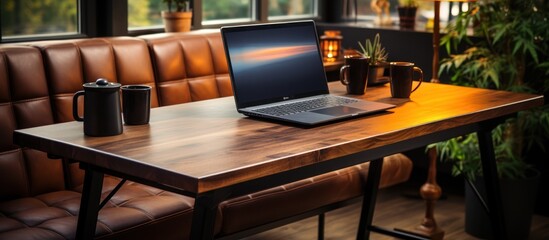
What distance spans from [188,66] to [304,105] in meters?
1.27

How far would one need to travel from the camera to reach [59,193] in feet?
11.0

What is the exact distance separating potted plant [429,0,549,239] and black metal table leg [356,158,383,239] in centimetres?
60

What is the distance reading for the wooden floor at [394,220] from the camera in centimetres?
426

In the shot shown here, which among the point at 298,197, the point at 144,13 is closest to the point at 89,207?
the point at 298,197

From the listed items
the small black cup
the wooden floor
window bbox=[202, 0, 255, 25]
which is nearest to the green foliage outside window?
the wooden floor

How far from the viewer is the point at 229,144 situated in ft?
7.99

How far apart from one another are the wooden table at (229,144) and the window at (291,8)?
2.28m

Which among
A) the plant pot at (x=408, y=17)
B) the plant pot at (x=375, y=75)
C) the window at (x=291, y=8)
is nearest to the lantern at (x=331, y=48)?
the plant pot at (x=408, y=17)

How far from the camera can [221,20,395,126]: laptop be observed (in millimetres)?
2834

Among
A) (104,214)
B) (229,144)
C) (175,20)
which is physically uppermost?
(175,20)

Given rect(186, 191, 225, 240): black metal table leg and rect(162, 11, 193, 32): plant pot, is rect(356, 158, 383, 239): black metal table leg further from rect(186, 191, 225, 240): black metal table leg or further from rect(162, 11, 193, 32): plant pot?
rect(186, 191, 225, 240): black metal table leg

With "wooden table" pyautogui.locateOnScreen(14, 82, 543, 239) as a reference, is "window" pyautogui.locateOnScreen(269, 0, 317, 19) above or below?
above

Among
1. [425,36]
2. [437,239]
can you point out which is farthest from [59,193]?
[425,36]

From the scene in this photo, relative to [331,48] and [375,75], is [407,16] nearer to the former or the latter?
[331,48]
